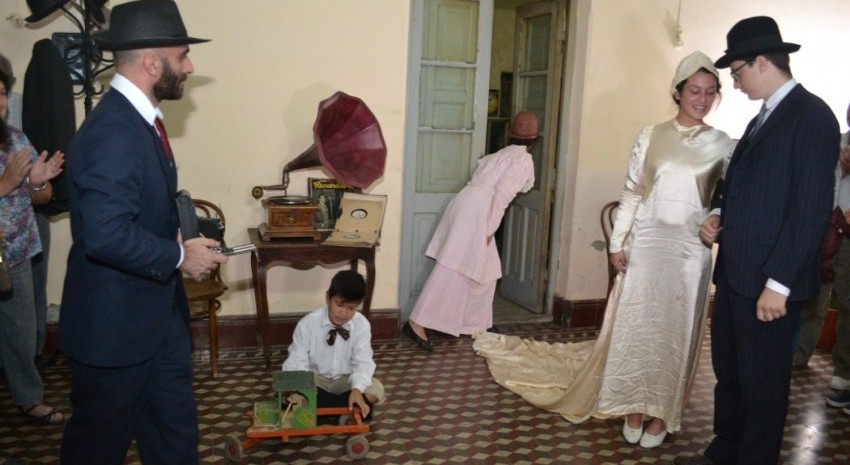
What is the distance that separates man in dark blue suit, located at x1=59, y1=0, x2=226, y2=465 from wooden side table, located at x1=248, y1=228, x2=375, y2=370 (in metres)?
1.71

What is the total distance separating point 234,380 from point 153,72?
2.23 m

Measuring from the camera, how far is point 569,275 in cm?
515

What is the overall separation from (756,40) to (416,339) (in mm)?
2701

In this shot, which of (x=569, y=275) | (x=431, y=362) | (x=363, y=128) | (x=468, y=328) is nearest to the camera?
(x=363, y=128)

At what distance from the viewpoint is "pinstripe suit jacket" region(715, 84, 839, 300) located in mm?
2498

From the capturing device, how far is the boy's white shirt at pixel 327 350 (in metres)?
3.38

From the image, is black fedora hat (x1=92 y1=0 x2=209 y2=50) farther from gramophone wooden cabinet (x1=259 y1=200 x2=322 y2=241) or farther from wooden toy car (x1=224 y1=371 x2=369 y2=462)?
gramophone wooden cabinet (x1=259 y1=200 x2=322 y2=241)

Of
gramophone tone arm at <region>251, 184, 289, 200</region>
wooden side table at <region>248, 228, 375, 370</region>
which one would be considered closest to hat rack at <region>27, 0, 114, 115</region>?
gramophone tone arm at <region>251, 184, 289, 200</region>

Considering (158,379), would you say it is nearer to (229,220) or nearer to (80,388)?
(80,388)

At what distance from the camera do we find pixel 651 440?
3416 mm

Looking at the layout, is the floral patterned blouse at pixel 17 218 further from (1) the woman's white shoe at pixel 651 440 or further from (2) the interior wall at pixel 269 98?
(1) the woman's white shoe at pixel 651 440

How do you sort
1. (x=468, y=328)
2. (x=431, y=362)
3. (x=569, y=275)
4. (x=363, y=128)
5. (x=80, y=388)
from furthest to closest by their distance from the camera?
(x=569, y=275) < (x=468, y=328) < (x=431, y=362) < (x=363, y=128) < (x=80, y=388)

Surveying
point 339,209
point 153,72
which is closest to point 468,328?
point 339,209

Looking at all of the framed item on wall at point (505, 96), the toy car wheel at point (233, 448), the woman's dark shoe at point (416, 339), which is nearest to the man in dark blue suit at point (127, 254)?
the toy car wheel at point (233, 448)
